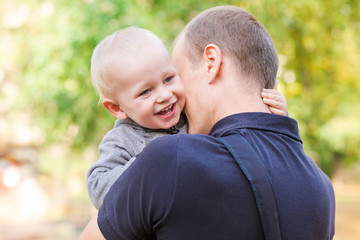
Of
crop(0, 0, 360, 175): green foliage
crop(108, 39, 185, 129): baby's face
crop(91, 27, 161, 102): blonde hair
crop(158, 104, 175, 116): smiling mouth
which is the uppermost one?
crop(0, 0, 360, 175): green foliage

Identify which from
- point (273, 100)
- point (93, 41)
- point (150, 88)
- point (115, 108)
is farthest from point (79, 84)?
point (273, 100)

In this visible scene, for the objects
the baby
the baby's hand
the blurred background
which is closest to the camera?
the baby's hand

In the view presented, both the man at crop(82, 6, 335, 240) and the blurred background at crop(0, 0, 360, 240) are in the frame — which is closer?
the man at crop(82, 6, 335, 240)

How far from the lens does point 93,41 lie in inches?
182

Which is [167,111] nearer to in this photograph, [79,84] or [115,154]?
[115,154]

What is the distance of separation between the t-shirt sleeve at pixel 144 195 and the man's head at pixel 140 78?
41 cm

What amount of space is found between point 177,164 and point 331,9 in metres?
7.47

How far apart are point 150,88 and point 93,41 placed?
3267mm

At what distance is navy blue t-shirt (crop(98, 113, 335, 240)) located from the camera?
3.59 feet

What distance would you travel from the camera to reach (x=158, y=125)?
5.15 ft

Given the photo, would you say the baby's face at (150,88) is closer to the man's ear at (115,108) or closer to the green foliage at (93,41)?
the man's ear at (115,108)

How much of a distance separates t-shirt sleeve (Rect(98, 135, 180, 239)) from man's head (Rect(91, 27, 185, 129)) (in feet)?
1.34

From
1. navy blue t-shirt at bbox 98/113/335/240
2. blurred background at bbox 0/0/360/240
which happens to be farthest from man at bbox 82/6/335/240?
blurred background at bbox 0/0/360/240

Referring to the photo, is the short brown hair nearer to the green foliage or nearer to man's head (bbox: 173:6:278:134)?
man's head (bbox: 173:6:278:134)
